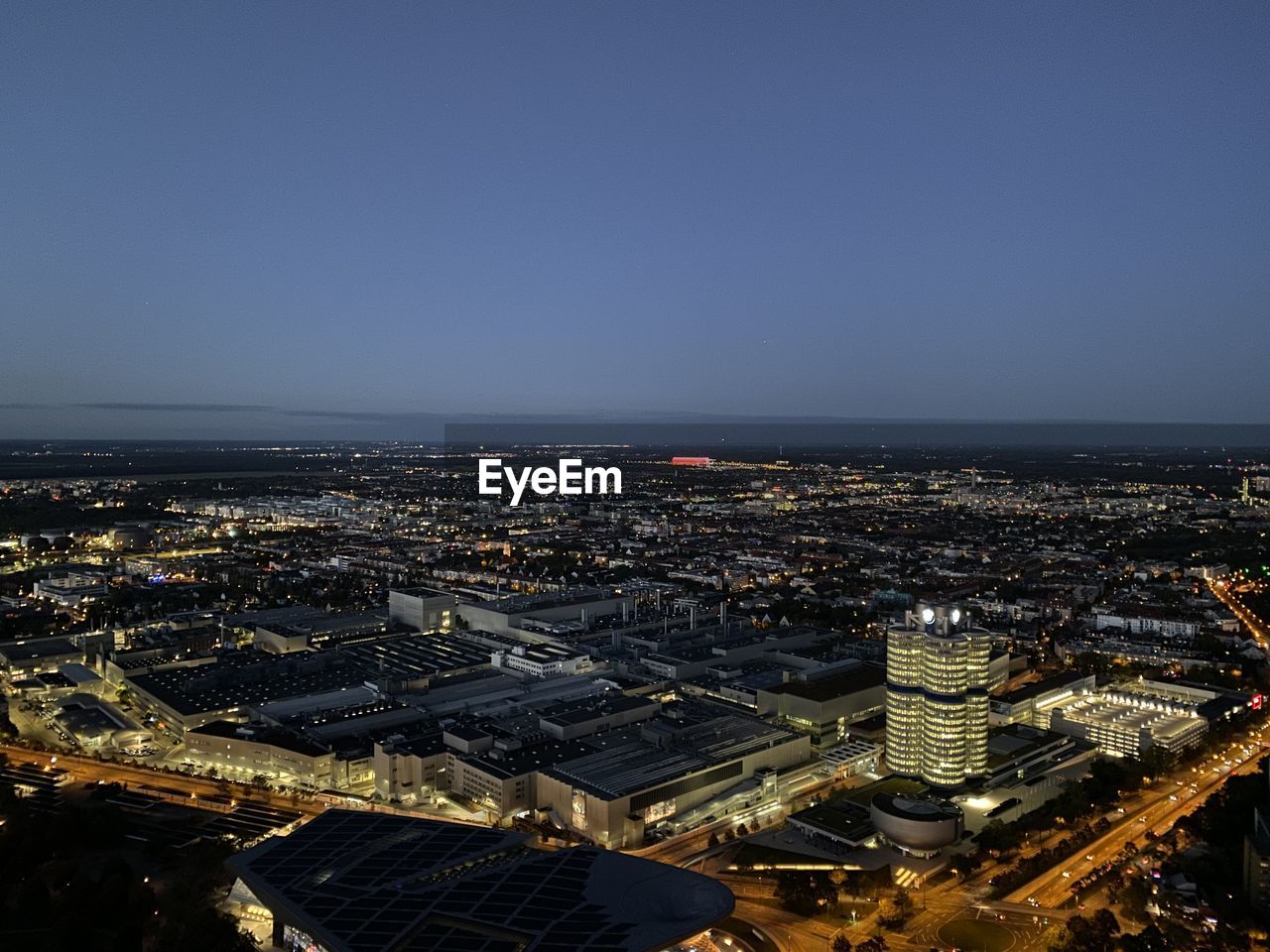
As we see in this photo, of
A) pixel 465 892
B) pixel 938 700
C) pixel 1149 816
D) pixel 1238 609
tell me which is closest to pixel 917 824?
pixel 938 700

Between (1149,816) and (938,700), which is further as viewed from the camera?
(938,700)

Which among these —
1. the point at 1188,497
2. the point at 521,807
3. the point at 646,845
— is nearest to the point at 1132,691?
the point at 646,845

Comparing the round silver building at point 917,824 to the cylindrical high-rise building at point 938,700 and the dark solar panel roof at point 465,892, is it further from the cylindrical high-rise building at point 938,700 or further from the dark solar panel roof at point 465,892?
the dark solar panel roof at point 465,892

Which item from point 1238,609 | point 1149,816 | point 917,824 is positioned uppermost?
point 917,824

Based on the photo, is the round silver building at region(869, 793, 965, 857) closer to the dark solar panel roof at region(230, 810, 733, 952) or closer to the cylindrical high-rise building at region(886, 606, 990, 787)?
the cylindrical high-rise building at region(886, 606, 990, 787)

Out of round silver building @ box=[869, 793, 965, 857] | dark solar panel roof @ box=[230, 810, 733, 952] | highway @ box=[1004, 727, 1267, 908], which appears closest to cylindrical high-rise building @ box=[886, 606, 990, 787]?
round silver building @ box=[869, 793, 965, 857]

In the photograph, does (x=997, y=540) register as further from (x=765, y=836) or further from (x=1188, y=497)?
(x=765, y=836)

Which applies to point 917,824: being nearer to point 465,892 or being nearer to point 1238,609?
point 465,892
